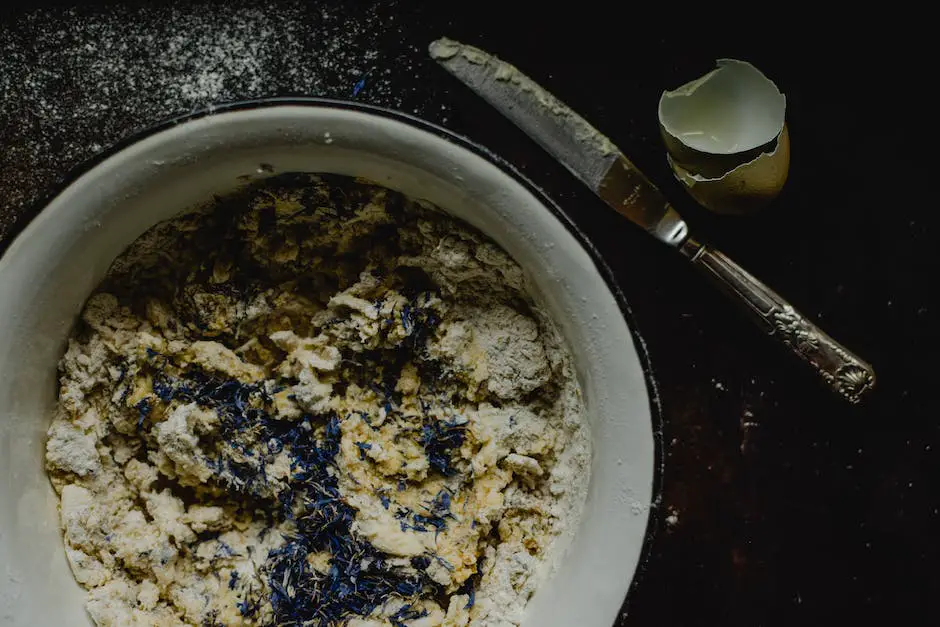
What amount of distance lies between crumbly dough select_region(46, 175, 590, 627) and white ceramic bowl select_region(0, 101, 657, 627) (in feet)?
0.11

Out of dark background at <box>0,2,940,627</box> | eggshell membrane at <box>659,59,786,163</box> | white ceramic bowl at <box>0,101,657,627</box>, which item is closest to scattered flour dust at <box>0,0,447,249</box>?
dark background at <box>0,2,940,627</box>

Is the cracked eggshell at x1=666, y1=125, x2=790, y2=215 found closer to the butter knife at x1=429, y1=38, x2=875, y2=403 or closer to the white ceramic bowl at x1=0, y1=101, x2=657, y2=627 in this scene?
the butter knife at x1=429, y1=38, x2=875, y2=403

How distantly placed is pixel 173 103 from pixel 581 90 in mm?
495

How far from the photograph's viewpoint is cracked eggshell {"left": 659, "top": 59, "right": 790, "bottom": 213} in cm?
86

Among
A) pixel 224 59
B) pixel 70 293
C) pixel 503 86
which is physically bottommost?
pixel 70 293

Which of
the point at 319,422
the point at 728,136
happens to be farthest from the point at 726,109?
the point at 319,422

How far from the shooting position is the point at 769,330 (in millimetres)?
896

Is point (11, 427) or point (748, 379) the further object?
point (748, 379)

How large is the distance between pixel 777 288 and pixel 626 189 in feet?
0.83

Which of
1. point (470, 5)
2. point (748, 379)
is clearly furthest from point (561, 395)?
point (470, 5)

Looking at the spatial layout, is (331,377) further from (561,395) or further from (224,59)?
(224,59)

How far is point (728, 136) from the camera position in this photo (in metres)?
0.93

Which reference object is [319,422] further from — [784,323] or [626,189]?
[784,323]

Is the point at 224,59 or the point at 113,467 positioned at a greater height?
the point at 224,59
